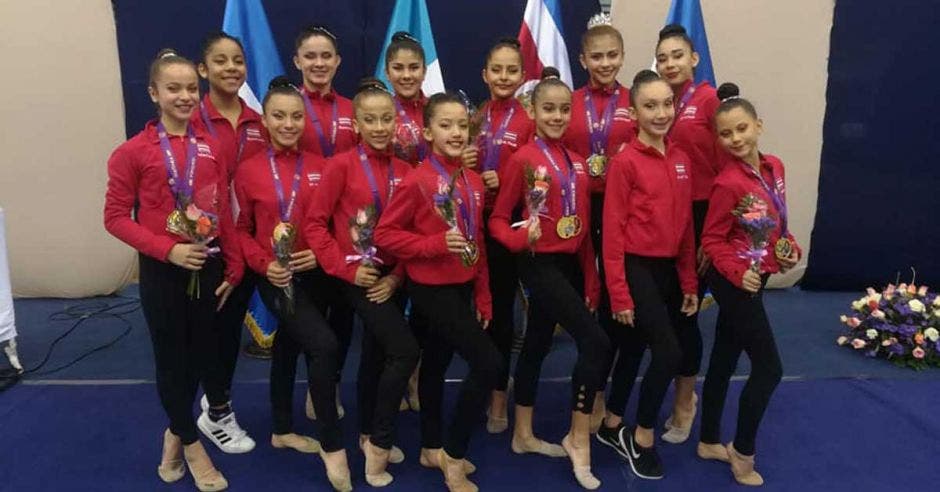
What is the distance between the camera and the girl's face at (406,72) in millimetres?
3051

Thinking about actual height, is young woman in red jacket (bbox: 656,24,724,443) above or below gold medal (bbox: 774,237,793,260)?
above

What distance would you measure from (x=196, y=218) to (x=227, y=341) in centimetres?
72

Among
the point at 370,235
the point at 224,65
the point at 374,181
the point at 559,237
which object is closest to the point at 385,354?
the point at 370,235

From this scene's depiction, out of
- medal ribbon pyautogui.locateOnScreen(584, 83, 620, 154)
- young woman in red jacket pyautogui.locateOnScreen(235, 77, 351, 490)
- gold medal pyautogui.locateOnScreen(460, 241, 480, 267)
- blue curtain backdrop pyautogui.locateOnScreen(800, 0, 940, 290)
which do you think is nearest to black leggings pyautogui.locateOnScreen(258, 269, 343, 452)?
young woman in red jacket pyautogui.locateOnScreen(235, 77, 351, 490)

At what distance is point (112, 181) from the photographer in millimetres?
2523

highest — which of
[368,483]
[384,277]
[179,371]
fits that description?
[384,277]

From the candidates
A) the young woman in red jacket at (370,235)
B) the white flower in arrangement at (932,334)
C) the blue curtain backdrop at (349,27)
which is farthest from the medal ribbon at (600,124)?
the white flower in arrangement at (932,334)

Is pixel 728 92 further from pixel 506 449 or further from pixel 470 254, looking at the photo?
pixel 506 449

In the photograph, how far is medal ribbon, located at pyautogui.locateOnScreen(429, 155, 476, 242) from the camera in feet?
8.60

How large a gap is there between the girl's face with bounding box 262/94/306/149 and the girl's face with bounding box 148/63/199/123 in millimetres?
265

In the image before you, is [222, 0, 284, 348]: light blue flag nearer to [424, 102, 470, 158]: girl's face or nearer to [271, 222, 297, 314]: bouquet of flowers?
[271, 222, 297, 314]: bouquet of flowers

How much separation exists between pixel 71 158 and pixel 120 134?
0.37 meters

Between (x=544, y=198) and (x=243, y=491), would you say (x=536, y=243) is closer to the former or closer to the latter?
(x=544, y=198)

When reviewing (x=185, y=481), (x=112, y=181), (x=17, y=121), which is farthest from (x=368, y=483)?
(x=17, y=121)
